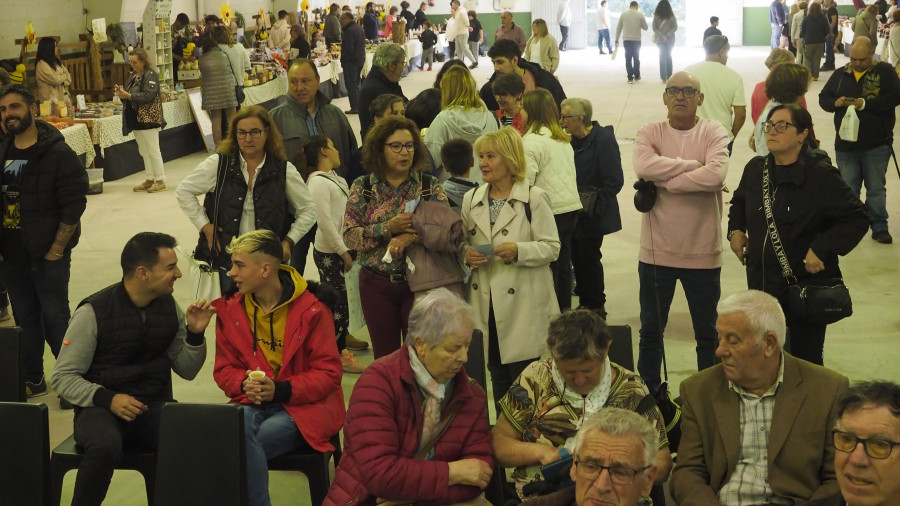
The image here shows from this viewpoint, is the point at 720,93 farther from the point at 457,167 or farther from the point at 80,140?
the point at 80,140

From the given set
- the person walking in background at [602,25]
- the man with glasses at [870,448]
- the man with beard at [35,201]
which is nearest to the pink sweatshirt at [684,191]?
the man with glasses at [870,448]

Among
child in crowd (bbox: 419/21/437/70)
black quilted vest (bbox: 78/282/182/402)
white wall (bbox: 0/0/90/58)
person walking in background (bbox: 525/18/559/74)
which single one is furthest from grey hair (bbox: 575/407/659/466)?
child in crowd (bbox: 419/21/437/70)

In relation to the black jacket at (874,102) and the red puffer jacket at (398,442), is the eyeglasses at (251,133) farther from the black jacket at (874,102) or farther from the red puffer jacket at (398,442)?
the black jacket at (874,102)

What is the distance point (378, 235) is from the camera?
4859mm

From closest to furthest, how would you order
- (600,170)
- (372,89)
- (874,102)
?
(600,170)
(372,89)
(874,102)

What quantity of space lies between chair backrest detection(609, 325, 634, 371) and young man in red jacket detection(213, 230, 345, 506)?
3.43ft

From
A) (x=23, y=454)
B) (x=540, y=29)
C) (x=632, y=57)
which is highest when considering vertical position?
(x=540, y=29)

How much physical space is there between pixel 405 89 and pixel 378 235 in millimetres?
17155

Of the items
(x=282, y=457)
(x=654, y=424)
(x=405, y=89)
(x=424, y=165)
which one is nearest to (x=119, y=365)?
(x=282, y=457)

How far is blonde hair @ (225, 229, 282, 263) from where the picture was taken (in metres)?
4.12

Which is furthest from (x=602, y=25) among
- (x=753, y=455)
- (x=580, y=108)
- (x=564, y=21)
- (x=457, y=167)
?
(x=753, y=455)

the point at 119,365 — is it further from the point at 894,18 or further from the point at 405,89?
the point at 405,89

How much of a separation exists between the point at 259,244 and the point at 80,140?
7.35 m

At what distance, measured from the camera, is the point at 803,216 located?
4.50 m
